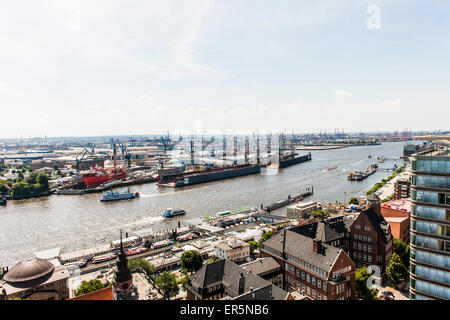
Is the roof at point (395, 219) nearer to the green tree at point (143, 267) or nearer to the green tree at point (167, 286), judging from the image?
the green tree at point (167, 286)

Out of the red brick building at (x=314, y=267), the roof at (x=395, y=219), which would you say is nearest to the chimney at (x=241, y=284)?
the red brick building at (x=314, y=267)

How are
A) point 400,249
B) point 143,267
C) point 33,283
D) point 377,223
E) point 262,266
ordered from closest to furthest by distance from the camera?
1. point 33,283
2. point 262,266
3. point 143,267
4. point 377,223
5. point 400,249

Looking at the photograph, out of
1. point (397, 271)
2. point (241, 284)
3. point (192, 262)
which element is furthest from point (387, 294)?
point (192, 262)

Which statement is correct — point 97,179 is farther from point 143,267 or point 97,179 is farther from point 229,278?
point 229,278

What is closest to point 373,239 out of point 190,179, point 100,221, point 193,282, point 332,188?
point 193,282

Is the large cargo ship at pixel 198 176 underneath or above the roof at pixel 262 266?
underneath
